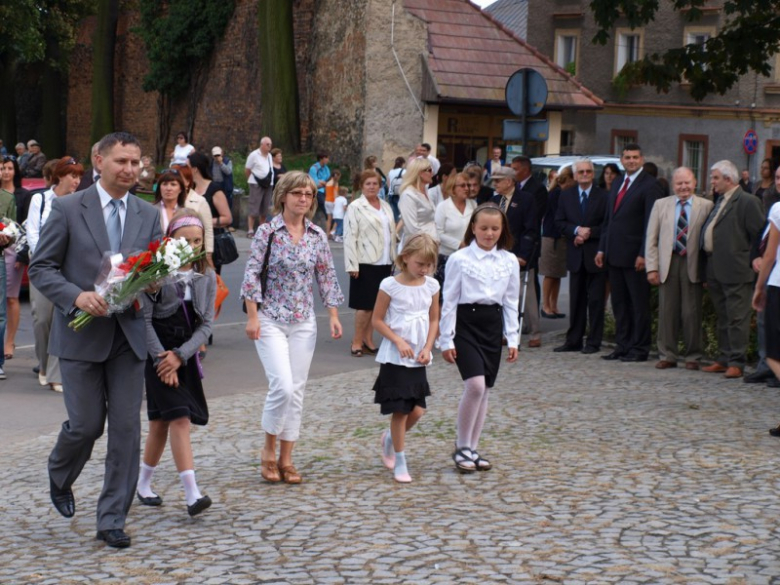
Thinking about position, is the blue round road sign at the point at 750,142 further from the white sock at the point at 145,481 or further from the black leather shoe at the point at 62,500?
the black leather shoe at the point at 62,500

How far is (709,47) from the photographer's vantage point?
55.2 feet

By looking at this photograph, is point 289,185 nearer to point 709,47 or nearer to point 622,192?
point 622,192

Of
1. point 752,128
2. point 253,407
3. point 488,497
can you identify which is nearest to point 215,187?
point 253,407

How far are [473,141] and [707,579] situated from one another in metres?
28.4

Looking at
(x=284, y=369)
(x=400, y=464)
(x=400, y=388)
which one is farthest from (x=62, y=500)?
(x=400, y=388)

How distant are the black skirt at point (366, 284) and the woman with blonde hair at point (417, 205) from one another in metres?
0.42

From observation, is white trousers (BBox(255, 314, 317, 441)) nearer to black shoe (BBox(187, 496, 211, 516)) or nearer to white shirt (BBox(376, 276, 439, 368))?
white shirt (BBox(376, 276, 439, 368))

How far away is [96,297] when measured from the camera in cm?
606

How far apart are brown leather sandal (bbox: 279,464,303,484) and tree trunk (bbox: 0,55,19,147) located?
41212mm

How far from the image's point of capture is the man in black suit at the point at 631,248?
1318cm

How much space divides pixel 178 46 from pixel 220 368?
29336 millimetres

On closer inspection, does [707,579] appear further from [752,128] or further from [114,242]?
[752,128]

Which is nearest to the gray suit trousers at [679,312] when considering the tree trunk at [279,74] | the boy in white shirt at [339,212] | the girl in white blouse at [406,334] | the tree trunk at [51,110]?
the girl in white blouse at [406,334]

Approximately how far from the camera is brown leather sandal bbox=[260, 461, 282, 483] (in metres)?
7.79
